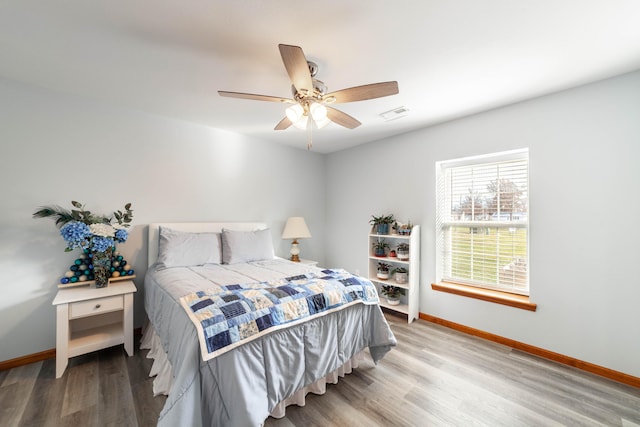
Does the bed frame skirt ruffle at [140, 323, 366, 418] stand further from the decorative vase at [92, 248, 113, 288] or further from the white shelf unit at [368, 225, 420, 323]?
the white shelf unit at [368, 225, 420, 323]

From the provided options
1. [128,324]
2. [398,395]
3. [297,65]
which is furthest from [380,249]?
[128,324]

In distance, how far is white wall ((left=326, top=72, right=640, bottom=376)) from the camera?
2.06m

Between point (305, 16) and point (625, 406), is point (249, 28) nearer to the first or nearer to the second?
point (305, 16)

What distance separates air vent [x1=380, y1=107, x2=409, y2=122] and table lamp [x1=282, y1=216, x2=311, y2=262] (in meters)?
1.88

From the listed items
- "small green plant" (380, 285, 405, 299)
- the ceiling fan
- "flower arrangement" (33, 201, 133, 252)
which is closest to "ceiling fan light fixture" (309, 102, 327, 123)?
the ceiling fan

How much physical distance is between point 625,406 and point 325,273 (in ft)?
7.57

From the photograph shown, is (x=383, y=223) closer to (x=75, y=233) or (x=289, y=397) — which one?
(x=289, y=397)

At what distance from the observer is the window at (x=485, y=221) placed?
2.69 m

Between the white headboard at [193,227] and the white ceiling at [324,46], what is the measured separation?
1326mm

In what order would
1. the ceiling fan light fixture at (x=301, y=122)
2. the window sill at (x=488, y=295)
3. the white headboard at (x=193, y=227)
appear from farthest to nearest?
the white headboard at (x=193, y=227) < the window sill at (x=488, y=295) < the ceiling fan light fixture at (x=301, y=122)

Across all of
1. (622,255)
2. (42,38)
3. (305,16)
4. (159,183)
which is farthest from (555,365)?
(42,38)

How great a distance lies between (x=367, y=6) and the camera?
55.9 inches

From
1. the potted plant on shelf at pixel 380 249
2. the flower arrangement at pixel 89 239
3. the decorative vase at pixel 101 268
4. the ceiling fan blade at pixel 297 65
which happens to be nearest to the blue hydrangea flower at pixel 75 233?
the flower arrangement at pixel 89 239

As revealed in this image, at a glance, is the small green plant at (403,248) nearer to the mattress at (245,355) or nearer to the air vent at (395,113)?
the mattress at (245,355)
